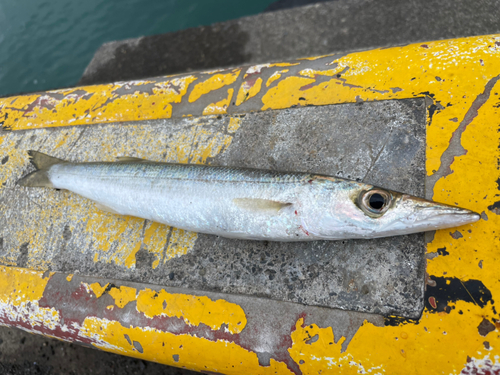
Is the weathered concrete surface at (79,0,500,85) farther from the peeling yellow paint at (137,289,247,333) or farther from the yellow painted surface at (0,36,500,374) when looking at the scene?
the peeling yellow paint at (137,289,247,333)

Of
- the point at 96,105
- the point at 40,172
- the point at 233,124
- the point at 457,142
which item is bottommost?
the point at 457,142

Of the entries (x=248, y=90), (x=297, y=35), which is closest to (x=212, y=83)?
(x=248, y=90)

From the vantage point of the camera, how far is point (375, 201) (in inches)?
74.7

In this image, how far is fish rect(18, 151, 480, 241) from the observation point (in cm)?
186

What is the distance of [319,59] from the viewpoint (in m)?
2.95

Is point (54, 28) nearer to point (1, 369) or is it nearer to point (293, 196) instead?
Answer: point (1, 369)

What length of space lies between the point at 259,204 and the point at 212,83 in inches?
70.7

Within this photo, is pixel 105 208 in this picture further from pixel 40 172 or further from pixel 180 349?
pixel 180 349

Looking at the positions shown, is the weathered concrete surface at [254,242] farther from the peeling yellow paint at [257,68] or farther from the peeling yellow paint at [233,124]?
the peeling yellow paint at [257,68]

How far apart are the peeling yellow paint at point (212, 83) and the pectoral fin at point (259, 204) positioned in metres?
1.62

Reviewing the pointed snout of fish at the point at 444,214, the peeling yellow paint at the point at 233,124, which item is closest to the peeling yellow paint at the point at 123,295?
the peeling yellow paint at the point at 233,124

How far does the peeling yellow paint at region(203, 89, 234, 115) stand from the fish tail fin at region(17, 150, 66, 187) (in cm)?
166

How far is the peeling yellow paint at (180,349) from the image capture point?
88.4 inches

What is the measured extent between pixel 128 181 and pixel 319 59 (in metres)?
2.25
